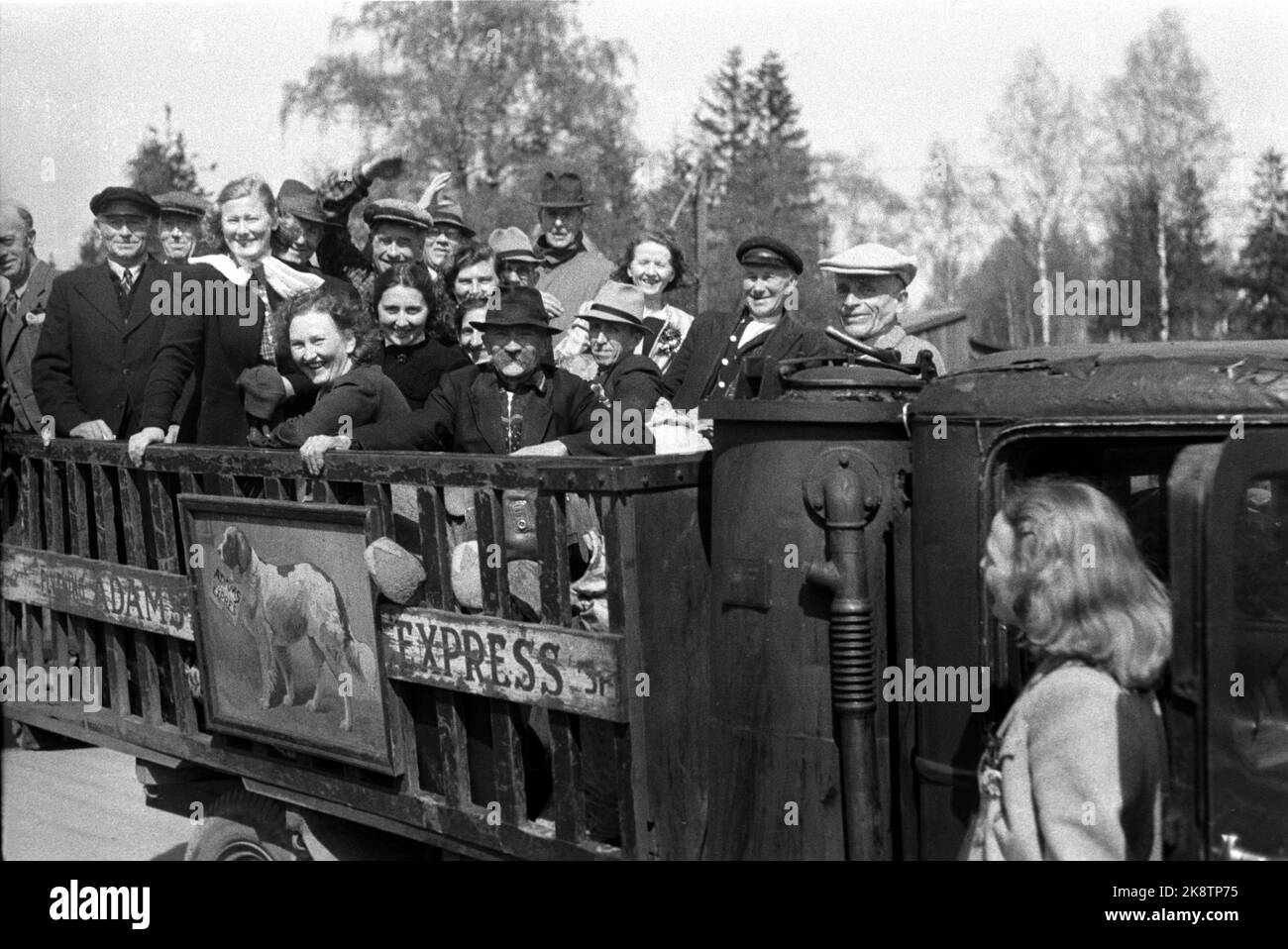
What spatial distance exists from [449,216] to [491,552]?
3.45 meters

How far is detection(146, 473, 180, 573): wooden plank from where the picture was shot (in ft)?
16.4

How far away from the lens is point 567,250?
7605 mm

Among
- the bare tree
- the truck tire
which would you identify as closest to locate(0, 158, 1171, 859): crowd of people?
the truck tire

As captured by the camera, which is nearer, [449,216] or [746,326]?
[746,326]

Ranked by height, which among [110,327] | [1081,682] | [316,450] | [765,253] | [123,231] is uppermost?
[123,231]

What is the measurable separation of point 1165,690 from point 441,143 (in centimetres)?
2844

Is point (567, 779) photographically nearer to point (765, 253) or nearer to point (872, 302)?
point (872, 302)

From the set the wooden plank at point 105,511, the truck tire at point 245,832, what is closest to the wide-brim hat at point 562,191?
the wooden plank at point 105,511

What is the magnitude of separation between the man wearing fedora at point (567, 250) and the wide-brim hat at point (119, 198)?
1.73m

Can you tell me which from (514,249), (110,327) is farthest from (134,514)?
(514,249)

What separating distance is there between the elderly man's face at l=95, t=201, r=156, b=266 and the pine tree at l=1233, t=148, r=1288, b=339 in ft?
102

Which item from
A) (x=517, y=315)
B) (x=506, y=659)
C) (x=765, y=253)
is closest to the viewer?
(x=506, y=659)

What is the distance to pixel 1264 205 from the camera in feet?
126

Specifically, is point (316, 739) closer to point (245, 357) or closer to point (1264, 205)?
point (245, 357)
